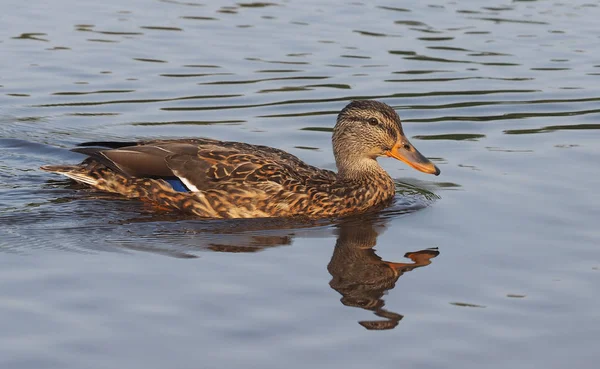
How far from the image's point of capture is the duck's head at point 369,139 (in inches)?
468

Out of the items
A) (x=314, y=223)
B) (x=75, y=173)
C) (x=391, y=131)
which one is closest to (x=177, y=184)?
(x=75, y=173)

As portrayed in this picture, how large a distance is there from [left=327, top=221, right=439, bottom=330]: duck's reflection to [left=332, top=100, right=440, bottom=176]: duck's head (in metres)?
1.30

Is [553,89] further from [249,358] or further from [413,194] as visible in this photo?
[249,358]

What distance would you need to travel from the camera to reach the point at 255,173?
11.5 metres

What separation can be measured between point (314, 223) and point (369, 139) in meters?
1.21

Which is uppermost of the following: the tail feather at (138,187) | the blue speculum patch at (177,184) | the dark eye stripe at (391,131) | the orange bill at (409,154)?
the dark eye stripe at (391,131)

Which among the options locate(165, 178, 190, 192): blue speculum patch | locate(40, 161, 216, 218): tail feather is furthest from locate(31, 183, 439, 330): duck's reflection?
locate(165, 178, 190, 192): blue speculum patch

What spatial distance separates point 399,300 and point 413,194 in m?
3.48

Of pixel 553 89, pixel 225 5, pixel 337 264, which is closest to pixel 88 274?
pixel 337 264

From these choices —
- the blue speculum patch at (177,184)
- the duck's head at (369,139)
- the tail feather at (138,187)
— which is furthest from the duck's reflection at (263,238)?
the duck's head at (369,139)

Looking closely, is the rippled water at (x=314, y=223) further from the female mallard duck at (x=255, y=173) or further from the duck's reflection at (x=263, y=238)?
the female mallard duck at (x=255, y=173)

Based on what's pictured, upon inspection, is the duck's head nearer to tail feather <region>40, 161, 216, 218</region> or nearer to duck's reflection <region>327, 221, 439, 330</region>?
duck's reflection <region>327, 221, 439, 330</region>

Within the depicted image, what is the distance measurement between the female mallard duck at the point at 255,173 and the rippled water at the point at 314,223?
0.24 meters

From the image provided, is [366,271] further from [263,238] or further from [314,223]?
[314,223]
